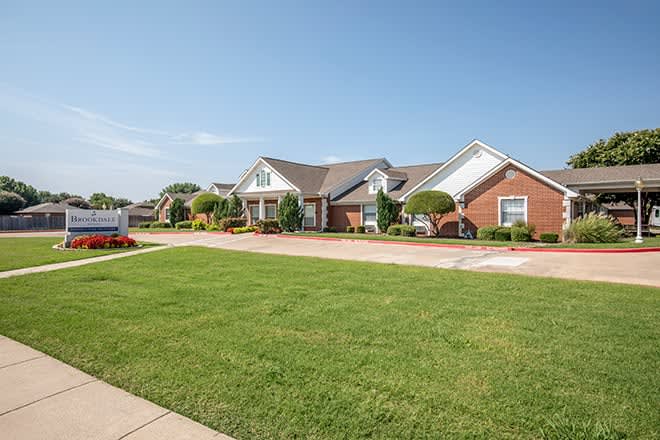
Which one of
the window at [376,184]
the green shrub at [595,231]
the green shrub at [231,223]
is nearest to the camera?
the green shrub at [595,231]

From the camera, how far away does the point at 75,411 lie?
350 cm

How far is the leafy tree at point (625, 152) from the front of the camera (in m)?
30.3

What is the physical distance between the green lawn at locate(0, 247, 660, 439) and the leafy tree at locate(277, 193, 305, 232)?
21358mm

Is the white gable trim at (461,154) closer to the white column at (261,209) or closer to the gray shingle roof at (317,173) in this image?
the gray shingle roof at (317,173)

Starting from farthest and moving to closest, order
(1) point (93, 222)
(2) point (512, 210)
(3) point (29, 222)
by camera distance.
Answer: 1. (3) point (29, 222)
2. (2) point (512, 210)
3. (1) point (93, 222)

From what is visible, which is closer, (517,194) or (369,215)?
(517,194)

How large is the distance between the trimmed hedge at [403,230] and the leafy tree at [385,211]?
121cm

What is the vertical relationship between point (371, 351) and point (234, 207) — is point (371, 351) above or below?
below

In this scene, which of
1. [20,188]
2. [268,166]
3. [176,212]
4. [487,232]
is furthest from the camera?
[20,188]

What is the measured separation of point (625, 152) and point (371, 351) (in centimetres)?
3899

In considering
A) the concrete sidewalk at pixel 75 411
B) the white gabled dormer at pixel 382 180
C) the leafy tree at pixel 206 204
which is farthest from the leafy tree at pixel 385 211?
the concrete sidewalk at pixel 75 411

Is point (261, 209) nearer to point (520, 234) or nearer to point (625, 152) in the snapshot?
point (520, 234)

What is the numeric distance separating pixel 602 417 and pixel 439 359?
1543mm

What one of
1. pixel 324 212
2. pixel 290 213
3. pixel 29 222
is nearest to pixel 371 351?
pixel 290 213
